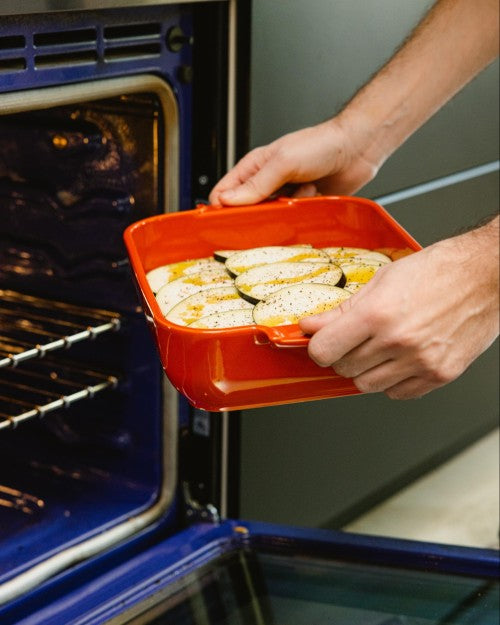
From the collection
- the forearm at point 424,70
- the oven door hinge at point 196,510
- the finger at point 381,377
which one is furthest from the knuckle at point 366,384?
the oven door hinge at point 196,510

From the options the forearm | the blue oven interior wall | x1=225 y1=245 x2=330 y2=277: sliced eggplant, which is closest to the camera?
x1=225 y1=245 x2=330 y2=277: sliced eggplant

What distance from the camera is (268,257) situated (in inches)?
50.1

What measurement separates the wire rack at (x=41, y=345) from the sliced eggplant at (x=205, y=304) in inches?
17.9

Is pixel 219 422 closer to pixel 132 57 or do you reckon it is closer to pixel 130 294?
pixel 130 294

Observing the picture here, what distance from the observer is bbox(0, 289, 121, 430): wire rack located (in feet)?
5.50

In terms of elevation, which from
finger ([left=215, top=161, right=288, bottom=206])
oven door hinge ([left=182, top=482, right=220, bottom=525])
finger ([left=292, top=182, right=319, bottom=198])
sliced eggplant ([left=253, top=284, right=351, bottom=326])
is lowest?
→ oven door hinge ([left=182, top=482, right=220, bottom=525])

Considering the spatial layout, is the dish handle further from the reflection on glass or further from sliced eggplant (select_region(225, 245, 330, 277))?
the reflection on glass

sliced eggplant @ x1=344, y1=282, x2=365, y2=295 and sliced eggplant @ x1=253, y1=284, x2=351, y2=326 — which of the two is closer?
sliced eggplant @ x1=253, y1=284, x2=351, y2=326

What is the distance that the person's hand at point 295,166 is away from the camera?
1378mm

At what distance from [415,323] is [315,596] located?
51 centimetres

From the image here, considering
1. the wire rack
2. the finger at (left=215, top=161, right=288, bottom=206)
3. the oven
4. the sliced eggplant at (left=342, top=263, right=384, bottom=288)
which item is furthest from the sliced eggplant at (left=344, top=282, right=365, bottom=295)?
the wire rack

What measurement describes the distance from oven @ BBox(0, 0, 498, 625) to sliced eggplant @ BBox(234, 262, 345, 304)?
1.03 ft

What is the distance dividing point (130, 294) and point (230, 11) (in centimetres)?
47

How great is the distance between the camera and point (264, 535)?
1429 millimetres
